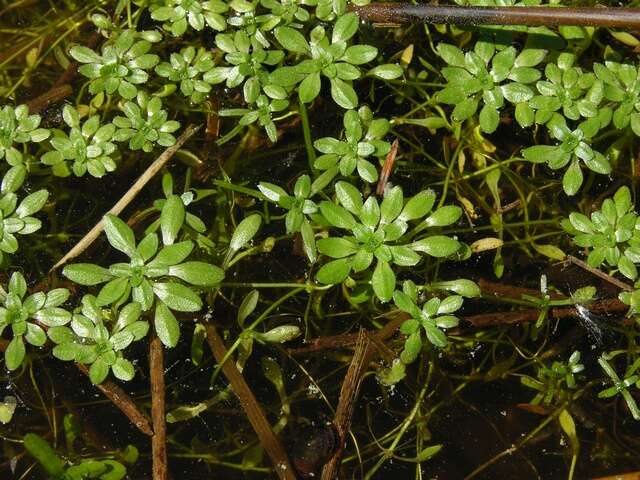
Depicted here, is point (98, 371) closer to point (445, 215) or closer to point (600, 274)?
point (445, 215)

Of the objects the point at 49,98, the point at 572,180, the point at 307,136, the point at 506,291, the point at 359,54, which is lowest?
the point at 506,291

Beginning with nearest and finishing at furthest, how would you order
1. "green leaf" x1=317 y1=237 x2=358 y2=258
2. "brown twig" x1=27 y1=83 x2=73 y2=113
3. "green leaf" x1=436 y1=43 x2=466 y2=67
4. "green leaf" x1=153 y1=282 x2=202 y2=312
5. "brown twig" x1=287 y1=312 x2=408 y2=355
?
"green leaf" x1=153 y1=282 x2=202 y2=312
"green leaf" x1=317 y1=237 x2=358 y2=258
"brown twig" x1=287 y1=312 x2=408 y2=355
"green leaf" x1=436 y1=43 x2=466 y2=67
"brown twig" x1=27 y1=83 x2=73 y2=113

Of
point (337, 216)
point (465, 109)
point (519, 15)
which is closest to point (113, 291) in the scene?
point (337, 216)

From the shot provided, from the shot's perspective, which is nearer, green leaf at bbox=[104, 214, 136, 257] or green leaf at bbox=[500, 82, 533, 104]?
green leaf at bbox=[104, 214, 136, 257]

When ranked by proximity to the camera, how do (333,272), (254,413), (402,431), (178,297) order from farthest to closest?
(402,431) → (254,413) → (333,272) → (178,297)

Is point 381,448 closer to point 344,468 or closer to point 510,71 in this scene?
point 344,468

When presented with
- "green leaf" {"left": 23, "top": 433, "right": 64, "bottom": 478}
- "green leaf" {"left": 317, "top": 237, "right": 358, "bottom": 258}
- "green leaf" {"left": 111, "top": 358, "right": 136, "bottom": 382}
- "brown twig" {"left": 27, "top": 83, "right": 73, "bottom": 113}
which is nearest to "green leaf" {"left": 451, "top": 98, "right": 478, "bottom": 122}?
"green leaf" {"left": 317, "top": 237, "right": 358, "bottom": 258}

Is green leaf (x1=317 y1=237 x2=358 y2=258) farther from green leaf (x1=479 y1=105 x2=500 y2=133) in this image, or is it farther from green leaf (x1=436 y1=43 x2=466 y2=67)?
green leaf (x1=436 y1=43 x2=466 y2=67)

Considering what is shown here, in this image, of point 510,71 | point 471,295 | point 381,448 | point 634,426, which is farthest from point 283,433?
point 510,71
